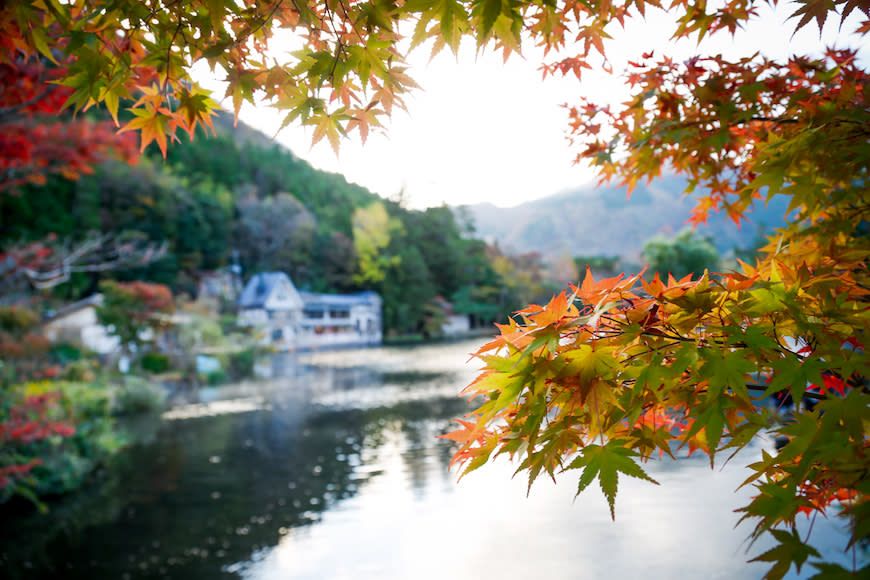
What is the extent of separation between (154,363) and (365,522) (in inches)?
427

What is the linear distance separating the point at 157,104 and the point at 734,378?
147 centimetres

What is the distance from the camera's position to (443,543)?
4102 mm

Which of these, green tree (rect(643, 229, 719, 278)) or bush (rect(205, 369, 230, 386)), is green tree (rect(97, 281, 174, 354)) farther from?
green tree (rect(643, 229, 719, 278))

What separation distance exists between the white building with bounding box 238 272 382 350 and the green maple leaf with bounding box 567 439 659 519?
22292 mm

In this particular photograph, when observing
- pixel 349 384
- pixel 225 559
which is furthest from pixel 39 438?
pixel 349 384

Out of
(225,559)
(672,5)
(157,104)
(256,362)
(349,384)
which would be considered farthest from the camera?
(256,362)

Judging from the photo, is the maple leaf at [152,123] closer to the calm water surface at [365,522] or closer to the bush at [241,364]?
the calm water surface at [365,522]

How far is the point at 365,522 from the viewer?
15.1 feet

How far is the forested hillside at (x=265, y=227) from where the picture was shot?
2055 cm

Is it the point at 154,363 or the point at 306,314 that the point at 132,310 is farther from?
the point at 306,314

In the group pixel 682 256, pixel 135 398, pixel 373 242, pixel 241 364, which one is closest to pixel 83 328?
pixel 241 364

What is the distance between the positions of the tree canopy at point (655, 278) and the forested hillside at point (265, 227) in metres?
17.1

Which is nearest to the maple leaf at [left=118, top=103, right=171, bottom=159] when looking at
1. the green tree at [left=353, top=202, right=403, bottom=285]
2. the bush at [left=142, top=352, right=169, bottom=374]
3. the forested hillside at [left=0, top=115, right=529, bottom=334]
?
the bush at [left=142, top=352, right=169, bottom=374]

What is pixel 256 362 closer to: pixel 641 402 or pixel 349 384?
pixel 349 384
